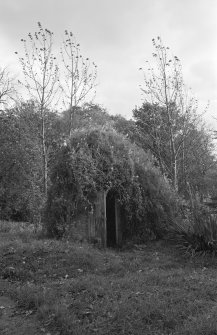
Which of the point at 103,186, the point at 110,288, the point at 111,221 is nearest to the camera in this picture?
the point at 110,288

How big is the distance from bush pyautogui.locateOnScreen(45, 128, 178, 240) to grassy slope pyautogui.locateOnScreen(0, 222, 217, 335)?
952 millimetres

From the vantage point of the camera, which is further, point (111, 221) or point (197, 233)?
point (111, 221)

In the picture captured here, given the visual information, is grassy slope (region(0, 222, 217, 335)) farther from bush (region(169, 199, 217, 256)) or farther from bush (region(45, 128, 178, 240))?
bush (region(45, 128, 178, 240))

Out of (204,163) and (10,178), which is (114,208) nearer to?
(10,178)

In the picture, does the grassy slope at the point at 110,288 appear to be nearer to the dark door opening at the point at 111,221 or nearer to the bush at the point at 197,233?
the bush at the point at 197,233

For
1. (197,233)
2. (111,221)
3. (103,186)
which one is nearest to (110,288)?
(197,233)

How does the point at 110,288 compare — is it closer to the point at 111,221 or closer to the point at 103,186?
the point at 103,186

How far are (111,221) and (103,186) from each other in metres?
1.83

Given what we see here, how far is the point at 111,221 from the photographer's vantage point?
41.0 feet

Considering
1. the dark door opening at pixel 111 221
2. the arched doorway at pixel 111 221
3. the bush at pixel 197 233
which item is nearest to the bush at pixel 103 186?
the arched doorway at pixel 111 221

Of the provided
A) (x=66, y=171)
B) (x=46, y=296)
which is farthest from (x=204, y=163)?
(x=46, y=296)

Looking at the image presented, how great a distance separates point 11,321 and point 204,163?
79.8ft

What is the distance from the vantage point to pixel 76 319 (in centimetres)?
541

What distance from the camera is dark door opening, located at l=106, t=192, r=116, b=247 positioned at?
11.8 metres
